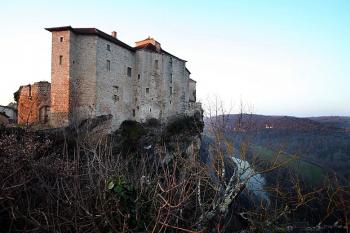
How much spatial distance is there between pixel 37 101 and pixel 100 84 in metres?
5.82

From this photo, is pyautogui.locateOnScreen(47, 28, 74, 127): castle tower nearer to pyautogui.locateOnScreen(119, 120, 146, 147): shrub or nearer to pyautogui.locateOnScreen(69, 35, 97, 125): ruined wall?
pyautogui.locateOnScreen(69, 35, 97, 125): ruined wall

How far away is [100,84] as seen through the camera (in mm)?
29953

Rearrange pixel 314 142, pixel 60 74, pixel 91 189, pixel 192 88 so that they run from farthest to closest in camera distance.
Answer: pixel 314 142 → pixel 192 88 → pixel 60 74 → pixel 91 189

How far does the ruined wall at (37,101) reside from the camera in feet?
97.7

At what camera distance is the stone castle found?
28109 millimetres

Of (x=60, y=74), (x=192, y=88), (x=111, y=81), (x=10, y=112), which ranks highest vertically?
(x=192, y=88)

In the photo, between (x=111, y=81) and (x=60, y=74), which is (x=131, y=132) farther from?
(x=60, y=74)

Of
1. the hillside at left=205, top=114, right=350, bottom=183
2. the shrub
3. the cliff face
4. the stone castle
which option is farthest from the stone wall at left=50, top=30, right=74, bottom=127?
the hillside at left=205, top=114, right=350, bottom=183

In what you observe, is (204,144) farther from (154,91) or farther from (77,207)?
(77,207)

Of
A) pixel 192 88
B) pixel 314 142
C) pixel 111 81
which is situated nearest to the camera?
pixel 111 81

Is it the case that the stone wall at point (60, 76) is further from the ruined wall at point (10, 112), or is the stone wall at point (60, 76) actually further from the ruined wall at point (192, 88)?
the ruined wall at point (192, 88)

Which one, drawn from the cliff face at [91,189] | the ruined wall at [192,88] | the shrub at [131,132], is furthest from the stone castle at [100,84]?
the ruined wall at [192,88]

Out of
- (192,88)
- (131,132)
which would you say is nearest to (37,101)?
(131,132)

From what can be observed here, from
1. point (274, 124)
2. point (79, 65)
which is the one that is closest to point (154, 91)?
point (79, 65)
